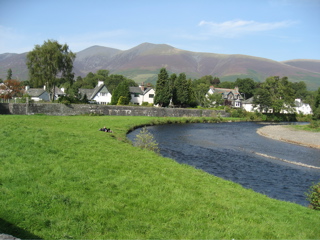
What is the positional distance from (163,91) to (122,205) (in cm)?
8480

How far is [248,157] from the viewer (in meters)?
30.4

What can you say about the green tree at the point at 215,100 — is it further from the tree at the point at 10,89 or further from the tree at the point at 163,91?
the tree at the point at 10,89

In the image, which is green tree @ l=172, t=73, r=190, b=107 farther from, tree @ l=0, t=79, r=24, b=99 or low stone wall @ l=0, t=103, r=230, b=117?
tree @ l=0, t=79, r=24, b=99


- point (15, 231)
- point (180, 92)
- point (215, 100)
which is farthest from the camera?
point (215, 100)

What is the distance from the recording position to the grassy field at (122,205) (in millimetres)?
8688

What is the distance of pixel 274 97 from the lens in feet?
330

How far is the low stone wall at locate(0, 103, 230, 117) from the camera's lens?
180ft

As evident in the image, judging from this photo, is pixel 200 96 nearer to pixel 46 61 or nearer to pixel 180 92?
pixel 180 92

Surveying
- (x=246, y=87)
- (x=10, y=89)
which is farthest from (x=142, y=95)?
(x=246, y=87)

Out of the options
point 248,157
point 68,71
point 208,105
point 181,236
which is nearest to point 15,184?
point 181,236

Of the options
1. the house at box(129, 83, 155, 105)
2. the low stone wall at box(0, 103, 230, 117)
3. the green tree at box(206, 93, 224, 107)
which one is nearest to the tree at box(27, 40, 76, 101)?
the low stone wall at box(0, 103, 230, 117)

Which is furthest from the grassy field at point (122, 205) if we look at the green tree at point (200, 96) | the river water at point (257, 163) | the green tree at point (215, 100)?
the green tree at point (215, 100)

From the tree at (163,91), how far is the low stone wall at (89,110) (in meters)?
14.4

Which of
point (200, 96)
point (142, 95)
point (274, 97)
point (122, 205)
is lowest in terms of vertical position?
point (122, 205)
